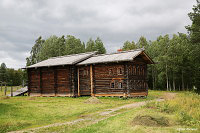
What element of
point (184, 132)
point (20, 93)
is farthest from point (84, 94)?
point (184, 132)

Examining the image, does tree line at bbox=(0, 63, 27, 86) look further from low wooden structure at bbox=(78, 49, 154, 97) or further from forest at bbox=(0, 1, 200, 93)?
low wooden structure at bbox=(78, 49, 154, 97)

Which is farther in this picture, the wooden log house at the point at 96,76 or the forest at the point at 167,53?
the forest at the point at 167,53

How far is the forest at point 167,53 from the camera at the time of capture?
103ft

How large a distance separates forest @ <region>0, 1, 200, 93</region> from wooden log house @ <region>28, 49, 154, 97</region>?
17.0 feet

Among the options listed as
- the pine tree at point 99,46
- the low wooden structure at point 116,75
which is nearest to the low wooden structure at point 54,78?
the low wooden structure at point 116,75

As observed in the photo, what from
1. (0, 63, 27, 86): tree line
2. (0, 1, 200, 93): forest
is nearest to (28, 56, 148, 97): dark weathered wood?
(0, 1, 200, 93): forest

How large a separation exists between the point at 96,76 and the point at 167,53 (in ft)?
70.3

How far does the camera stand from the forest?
31.3 meters

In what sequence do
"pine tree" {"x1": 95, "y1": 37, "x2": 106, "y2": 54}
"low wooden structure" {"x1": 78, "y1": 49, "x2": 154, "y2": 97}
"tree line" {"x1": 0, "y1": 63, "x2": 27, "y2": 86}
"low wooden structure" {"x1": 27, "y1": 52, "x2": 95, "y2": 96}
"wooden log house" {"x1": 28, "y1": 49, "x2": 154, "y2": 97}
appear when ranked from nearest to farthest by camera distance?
1. "low wooden structure" {"x1": 78, "y1": 49, "x2": 154, "y2": 97}
2. "wooden log house" {"x1": 28, "y1": 49, "x2": 154, "y2": 97}
3. "low wooden structure" {"x1": 27, "y1": 52, "x2": 95, "y2": 96}
4. "pine tree" {"x1": 95, "y1": 37, "x2": 106, "y2": 54}
5. "tree line" {"x1": 0, "y1": 63, "x2": 27, "y2": 86}

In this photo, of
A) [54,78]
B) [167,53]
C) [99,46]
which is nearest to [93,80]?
[54,78]

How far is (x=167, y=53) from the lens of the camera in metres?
41.1

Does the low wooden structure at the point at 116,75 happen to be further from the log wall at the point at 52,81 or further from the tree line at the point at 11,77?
the tree line at the point at 11,77

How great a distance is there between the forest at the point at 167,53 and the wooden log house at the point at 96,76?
5.19 metres

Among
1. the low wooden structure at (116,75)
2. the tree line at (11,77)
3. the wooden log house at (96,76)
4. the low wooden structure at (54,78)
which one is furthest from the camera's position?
the tree line at (11,77)
